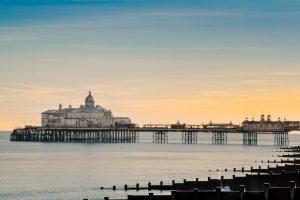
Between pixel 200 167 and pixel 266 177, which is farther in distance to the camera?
pixel 200 167

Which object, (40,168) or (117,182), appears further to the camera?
(40,168)

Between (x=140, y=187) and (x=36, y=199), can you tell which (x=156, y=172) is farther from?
(x=36, y=199)

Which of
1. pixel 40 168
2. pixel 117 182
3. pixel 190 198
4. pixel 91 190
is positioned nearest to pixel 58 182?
pixel 117 182

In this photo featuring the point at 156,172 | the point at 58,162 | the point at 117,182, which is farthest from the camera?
the point at 58,162

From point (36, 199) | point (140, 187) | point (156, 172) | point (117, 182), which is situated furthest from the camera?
point (156, 172)

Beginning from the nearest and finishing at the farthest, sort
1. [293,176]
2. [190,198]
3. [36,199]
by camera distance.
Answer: [190,198] → [293,176] → [36,199]

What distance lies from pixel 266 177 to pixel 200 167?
65.1 m

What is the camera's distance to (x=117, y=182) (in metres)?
92.5

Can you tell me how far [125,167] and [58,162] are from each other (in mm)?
17257

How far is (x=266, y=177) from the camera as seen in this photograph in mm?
58031

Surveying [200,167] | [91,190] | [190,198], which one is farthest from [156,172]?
[190,198]

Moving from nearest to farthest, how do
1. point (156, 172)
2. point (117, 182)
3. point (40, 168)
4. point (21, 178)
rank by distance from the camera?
1. point (117, 182)
2. point (21, 178)
3. point (156, 172)
4. point (40, 168)

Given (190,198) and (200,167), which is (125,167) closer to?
(200,167)

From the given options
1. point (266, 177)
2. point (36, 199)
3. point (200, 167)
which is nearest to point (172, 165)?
point (200, 167)
